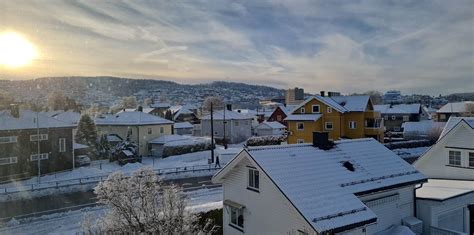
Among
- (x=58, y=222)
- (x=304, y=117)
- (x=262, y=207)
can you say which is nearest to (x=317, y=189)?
(x=262, y=207)

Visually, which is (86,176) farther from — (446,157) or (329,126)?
(446,157)

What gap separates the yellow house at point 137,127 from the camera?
160 feet

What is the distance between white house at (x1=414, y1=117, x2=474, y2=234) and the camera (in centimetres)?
1794

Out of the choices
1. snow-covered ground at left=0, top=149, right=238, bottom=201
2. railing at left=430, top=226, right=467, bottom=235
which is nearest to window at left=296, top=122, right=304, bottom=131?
snow-covered ground at left=0, top=149, right=238, bottom=201

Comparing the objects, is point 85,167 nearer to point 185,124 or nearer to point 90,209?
point 90,209

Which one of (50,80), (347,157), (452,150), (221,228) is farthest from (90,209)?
(50,80)

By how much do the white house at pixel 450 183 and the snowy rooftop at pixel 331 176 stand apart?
1635mm

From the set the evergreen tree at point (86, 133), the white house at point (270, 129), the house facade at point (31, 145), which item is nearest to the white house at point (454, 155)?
the house facade at point (31, 145)

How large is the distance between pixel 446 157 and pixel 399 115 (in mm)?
54827

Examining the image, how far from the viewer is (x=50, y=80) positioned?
16150cm

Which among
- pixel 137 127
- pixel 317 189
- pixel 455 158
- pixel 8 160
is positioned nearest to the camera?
pixel 317 189

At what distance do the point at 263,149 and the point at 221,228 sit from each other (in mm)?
5524

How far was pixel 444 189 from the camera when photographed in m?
20.6

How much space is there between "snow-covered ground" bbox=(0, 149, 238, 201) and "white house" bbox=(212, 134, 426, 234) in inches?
645
